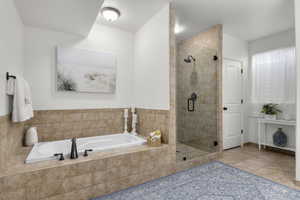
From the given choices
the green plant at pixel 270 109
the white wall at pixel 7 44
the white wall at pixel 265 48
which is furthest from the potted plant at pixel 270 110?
the white wall at pixel 7 44

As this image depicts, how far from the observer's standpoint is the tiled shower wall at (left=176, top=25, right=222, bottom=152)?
3.12 meters

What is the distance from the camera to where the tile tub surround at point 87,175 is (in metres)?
1.43

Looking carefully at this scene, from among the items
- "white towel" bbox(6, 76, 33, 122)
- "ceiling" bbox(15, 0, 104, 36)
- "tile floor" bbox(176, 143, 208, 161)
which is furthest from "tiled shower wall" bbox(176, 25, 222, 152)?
"white towel" bbox(6, 76, 33, 122)

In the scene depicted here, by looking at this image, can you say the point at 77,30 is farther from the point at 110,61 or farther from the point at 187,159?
the point at 187,159

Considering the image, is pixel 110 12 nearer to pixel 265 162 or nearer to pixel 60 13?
pixel 60 13

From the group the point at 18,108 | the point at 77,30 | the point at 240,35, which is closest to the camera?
the point at 18,108

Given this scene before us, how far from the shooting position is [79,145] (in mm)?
2514

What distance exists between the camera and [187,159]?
8.46ft

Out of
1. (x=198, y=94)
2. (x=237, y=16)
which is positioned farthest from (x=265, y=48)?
(x=198, y=94)

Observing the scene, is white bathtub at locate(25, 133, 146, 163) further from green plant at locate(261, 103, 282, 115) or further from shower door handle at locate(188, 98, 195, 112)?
green plant at locate(261, 103, 282, 115)

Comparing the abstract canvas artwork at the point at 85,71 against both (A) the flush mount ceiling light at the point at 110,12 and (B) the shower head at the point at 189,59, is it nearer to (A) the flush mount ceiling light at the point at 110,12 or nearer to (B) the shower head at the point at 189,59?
(A) the flush mount ceiling light at the point at 110,12

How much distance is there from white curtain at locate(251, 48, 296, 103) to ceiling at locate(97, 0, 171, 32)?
2.80m

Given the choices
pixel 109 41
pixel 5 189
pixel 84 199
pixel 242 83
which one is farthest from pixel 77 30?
pixel 242 83

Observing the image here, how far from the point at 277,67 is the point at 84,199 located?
4.26 m
